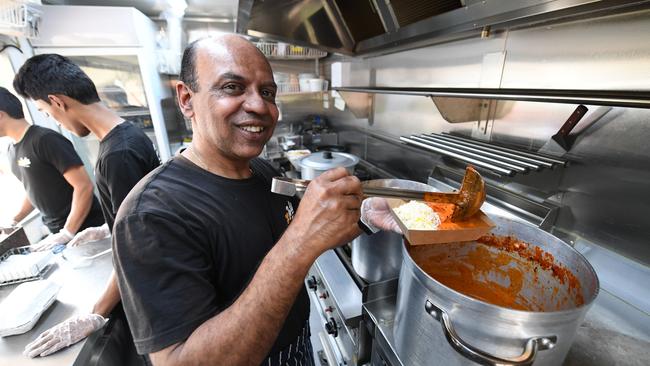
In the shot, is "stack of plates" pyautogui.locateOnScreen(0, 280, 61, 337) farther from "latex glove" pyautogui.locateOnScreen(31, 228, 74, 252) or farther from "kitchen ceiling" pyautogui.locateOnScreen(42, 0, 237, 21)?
"kitchen ceiling" pyautogui.locateOnScreen(42, 0, 237, 21)

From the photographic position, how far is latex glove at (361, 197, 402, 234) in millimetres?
867

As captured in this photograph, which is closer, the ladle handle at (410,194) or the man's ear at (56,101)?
the ladle handle at (410,194)

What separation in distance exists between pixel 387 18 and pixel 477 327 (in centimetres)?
136

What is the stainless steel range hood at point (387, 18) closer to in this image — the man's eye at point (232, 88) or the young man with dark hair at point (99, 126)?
the man's eye at point (232, 88)

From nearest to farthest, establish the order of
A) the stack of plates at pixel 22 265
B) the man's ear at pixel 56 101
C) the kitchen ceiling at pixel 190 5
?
the stack of plates at pixel 22 265, the man's ear at pixel 56 101, the kitchen ceiling at pixel 190 5

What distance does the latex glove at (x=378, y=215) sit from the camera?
87cm

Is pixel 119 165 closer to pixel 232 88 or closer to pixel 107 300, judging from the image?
pixel 107 300

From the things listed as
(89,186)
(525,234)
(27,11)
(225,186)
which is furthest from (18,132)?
(525,234)

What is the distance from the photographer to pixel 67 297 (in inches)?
43.1

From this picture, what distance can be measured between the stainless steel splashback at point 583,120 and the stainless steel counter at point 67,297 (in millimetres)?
1748

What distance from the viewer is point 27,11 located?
184cm

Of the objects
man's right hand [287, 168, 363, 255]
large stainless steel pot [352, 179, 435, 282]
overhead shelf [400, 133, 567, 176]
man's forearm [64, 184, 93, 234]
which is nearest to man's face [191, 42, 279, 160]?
man's right hand [287, 168, 363, 255]

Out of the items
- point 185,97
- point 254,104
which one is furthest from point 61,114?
point 254,104

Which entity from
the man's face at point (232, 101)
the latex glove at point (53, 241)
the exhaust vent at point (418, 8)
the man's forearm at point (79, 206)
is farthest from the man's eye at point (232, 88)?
the latex glove at point (53, 241)
